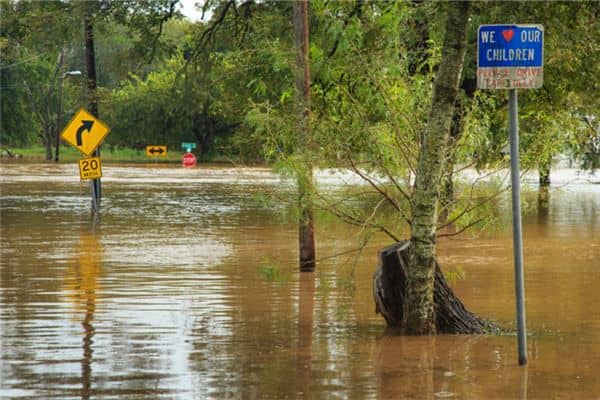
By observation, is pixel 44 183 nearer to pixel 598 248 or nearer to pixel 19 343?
pixel 598 248

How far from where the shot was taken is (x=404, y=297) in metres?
12.9

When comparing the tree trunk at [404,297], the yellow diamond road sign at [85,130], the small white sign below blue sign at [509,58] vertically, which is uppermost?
the small white sign below blue sign at [509,58]

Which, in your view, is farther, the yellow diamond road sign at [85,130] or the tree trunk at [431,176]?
the yellow diamond road sign at [85,130]

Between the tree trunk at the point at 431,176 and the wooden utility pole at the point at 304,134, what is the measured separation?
2261 millimetres

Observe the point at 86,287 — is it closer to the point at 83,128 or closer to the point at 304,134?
the point at 304,134

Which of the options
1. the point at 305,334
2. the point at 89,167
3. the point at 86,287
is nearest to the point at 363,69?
the point at 305,334

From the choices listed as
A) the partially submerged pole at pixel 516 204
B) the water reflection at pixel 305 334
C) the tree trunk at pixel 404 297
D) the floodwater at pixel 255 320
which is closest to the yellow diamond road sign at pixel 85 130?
the floodwater at pixel 255 320

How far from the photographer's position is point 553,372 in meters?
10.7

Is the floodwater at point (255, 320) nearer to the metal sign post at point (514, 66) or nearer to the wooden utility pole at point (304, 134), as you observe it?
the wooden utility pole at point (304, 134)

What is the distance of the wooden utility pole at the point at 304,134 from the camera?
14.5 meters

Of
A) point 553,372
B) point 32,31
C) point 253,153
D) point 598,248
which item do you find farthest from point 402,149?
point 32,31

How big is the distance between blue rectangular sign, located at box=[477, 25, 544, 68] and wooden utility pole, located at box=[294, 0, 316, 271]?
4310 millimetres

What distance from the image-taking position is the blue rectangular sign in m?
10.3

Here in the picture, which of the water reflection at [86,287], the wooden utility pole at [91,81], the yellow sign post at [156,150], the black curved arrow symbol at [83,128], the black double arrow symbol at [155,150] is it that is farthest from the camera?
the black double arrow symbol at [155,150]
